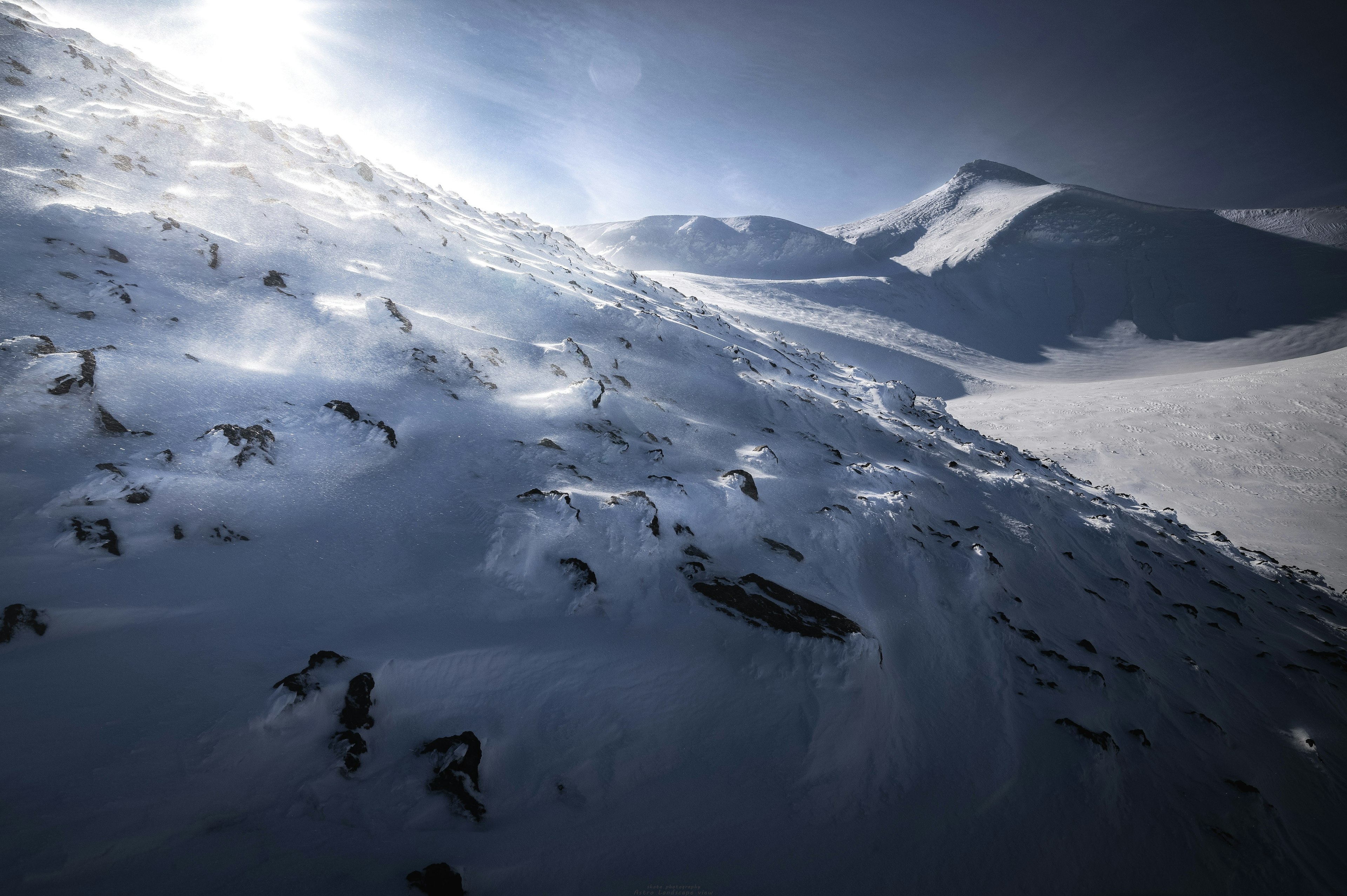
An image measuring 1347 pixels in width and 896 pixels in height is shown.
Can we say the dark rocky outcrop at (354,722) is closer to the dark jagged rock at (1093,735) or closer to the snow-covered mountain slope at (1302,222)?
the dark jagged rock at (1093,735)

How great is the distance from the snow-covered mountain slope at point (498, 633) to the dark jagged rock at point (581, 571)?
2cm

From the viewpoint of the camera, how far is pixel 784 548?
16.7 feet

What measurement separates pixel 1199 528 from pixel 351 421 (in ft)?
69.0

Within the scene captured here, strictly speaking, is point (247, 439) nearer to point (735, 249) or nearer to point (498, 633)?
point (498, 633)

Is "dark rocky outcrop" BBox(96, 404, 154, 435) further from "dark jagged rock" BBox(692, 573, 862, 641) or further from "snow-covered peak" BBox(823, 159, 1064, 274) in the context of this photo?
"snow-covered peak" BBox(823, 159, 1064, 274)

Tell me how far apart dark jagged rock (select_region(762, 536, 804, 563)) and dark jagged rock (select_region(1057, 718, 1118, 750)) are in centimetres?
283

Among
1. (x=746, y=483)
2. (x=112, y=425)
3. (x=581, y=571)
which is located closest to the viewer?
(x=112, y=425)

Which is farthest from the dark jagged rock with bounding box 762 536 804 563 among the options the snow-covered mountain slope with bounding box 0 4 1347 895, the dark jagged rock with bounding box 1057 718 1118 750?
the dark jagged rock with bounding box 1057 718 1118 750

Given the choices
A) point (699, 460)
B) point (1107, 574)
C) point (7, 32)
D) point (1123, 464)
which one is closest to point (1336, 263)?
point (1123, 464)

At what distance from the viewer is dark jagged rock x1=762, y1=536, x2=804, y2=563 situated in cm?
502

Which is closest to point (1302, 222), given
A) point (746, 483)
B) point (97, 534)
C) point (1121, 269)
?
point (1121, 269)

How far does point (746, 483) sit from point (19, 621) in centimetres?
549

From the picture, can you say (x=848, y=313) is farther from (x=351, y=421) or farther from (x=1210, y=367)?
(x=351, y=421)

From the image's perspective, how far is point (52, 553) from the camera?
2820mm
